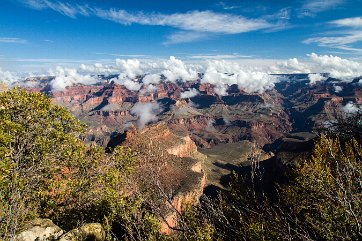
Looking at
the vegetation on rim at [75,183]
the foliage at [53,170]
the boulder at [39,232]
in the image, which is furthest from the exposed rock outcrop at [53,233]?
the vegetation on rim at [75,183]

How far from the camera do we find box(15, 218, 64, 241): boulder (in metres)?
29.2

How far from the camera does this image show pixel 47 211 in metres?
36.9

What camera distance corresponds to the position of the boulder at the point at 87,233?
29.5 meters

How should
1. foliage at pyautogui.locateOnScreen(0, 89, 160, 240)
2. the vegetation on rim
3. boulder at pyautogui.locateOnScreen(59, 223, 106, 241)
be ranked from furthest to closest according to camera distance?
1. boulder at pyautogui.locateOnScreen(59, 223, 106, 241)
2. foliage at pyautogui.locateOnScreen(0, 89, 160, 240)
3. the vegetation on rim

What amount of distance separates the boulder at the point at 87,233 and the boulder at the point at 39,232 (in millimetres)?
1591

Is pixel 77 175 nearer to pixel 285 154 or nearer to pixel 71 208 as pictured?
pixel 71 208

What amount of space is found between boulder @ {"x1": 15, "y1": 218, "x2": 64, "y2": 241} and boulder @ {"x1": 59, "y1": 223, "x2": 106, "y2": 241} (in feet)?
5.22

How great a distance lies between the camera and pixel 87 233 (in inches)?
1270

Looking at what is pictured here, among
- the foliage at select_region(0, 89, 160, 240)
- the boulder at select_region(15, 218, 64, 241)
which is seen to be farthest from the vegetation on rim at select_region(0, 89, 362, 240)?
the boulder at select_region(15, 218, 64, 241)

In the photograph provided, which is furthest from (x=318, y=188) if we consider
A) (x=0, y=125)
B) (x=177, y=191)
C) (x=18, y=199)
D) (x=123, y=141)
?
(x=123, y=141)

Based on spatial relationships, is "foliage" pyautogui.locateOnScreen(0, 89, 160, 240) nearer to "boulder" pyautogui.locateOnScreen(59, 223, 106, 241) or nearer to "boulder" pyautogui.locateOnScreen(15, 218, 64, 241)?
"boulder" pyautogui.locateOnScreen(15, 218, 64, 241)

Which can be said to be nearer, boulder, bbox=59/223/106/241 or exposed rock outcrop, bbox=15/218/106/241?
exposed rock outcrop, bbox=15/218/106/241

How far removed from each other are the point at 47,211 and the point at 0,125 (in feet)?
45.6

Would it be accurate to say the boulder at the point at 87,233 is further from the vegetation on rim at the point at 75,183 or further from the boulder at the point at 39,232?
the boulder at the point at 39,232
